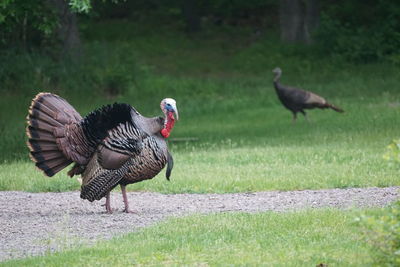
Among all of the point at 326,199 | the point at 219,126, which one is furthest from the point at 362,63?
the point at 326,199

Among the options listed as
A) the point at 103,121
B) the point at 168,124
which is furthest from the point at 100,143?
the point at 168,124

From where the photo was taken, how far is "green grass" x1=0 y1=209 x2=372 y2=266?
757 centimetres

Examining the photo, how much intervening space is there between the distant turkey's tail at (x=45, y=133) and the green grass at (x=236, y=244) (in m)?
1.58

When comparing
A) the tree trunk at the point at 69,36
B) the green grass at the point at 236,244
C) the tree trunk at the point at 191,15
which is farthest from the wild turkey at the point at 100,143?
the tree trunk at the point at 191,15

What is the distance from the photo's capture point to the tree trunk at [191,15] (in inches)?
1385

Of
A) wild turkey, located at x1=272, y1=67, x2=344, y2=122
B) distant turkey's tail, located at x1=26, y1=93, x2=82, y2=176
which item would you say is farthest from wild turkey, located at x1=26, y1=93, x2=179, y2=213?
wild turkey, located at x1=272, y1=67, x2=344, y2=122

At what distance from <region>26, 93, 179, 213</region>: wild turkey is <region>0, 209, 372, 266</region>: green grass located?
90cm

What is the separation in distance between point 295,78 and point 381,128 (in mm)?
10406

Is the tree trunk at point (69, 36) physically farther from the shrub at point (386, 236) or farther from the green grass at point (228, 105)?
the shrub at point (386, 236)

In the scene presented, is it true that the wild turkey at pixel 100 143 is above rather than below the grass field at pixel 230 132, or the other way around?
above

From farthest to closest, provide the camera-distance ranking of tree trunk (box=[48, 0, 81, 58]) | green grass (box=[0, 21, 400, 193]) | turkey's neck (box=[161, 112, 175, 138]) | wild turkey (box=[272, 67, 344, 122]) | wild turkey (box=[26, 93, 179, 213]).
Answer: tree trunk (box=[48, 0, 81, 58]), wild turkey (box=[272, 67, 344, 122]), green grass (box=[0, 21, 400, 193]), turkey's neck (box=[161, 112, 175, 138]), wild turkey (box=[26, 93, 179, 213])

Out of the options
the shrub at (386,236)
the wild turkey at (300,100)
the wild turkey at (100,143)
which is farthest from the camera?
the wild turkey at (300,100)

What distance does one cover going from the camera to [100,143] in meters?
10.1

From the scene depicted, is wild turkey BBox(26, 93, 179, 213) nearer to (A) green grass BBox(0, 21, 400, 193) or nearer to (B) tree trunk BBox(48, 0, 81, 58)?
(A) green grass BBox(0, 21, 400, 193)
